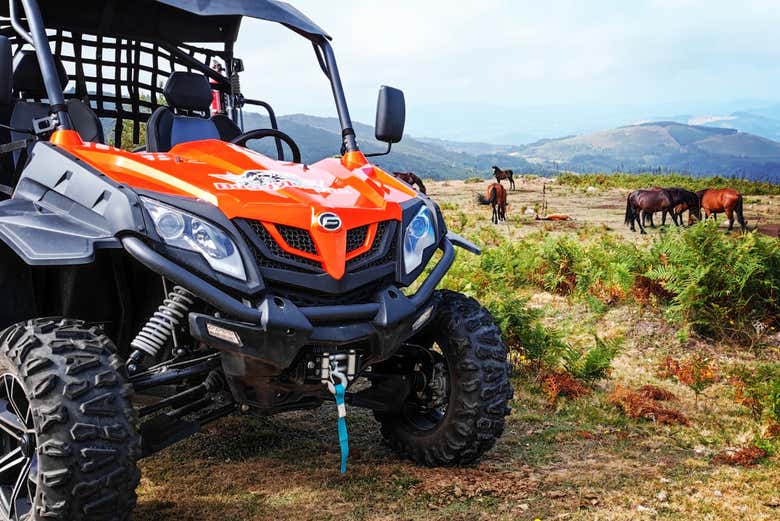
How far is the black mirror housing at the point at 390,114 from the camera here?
482 centimetres

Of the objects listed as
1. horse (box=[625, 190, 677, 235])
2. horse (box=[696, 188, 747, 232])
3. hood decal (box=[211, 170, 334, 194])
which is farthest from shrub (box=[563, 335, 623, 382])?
horse (box=[625, 190, 677, 235])

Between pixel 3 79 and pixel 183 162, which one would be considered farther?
pixel 183 162

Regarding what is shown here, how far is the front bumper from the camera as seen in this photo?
3352mm

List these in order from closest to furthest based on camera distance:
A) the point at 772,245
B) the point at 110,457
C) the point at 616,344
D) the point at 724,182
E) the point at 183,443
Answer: the point at 110,457, the point at 183,443, the point at 616,344, the point at 772,245, the point at 724,182

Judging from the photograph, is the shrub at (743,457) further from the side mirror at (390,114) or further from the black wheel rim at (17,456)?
the black wheel rim at (17,456)


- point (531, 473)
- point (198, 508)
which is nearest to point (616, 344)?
point (531, 473)

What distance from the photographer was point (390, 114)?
4.83 metres

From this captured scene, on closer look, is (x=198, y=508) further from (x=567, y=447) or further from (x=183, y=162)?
(x=567, y=447)

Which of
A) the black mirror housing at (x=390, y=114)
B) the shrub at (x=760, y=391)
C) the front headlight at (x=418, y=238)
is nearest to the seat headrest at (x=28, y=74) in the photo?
the black mirror housing at (x=390, y=114)

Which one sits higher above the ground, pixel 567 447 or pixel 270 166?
pixel 270 166

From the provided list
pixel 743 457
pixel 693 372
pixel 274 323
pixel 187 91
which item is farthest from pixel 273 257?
pixel 693 372

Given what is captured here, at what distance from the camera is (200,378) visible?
13.7ft

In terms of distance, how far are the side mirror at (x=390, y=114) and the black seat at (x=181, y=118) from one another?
1.19 m

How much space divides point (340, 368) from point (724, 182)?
25.6 m
